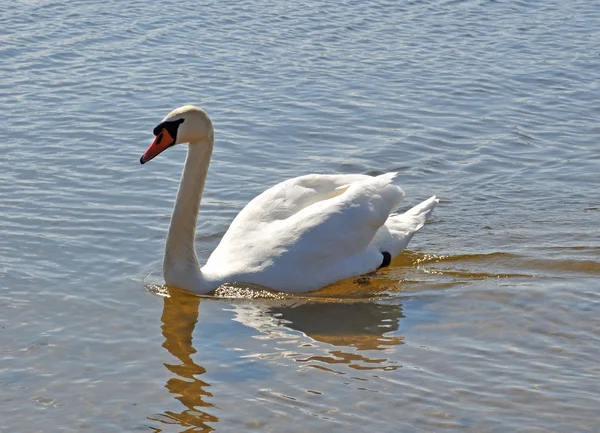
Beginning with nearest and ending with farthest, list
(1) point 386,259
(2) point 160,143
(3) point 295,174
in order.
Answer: (2) point 160,143 < (1) point 386,259 < (3) point 295,174

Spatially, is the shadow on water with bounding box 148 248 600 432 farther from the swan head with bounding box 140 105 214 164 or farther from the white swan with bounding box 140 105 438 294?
the swan head with bounding box 140 105 214 164

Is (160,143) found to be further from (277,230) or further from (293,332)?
(293,332)

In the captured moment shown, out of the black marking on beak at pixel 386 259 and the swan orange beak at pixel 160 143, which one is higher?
the swan orange beak at pixel 160 143

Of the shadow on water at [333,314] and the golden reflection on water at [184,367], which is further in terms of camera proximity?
the shadow on water at [333,314]

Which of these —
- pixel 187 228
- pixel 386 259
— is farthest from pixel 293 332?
pixel 386 259

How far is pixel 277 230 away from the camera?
25.6 feet

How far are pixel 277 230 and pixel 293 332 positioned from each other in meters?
1.00

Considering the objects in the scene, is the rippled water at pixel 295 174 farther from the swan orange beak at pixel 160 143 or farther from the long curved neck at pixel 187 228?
the swan orange beak at pixel 160 143

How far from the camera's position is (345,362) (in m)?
6.55

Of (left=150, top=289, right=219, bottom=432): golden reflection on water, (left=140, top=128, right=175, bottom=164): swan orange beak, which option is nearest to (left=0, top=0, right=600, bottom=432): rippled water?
(left=150, top=289, right=219, bottom=432): golden reflection on water

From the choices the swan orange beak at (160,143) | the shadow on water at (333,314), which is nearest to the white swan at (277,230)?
the swan orange beak at (160,143)

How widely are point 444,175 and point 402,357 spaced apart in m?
4.20

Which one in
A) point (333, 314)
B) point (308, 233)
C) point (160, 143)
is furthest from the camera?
point (308, 233)

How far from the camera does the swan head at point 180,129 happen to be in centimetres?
756
